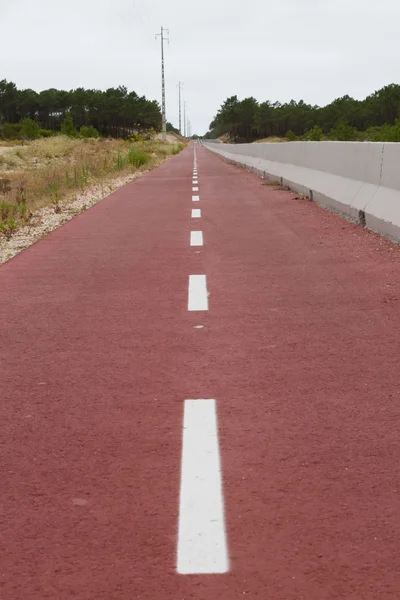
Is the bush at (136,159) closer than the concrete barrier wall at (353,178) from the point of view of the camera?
No

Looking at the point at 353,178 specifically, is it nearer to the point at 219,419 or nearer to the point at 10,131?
the point at 219,419

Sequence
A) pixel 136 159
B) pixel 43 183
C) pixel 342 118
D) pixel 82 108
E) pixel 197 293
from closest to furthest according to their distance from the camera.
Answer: pixel 197 293 < pixel 43 183 < pixel 136 159 < pixel 342 118 < pixel 82 108

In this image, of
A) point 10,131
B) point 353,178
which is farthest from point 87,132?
point 353,178

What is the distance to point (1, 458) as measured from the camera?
11.7 feet

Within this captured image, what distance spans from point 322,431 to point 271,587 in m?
1.41

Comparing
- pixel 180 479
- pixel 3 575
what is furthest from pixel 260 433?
pixel 3 575

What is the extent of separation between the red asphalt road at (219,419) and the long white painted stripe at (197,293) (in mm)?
105

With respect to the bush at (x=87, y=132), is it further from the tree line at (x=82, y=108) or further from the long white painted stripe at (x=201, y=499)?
the long white painted stripe at (x=201, y=499)

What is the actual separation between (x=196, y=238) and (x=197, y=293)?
3898 mm

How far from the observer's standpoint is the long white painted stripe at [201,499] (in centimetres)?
266

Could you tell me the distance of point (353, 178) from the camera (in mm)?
12430

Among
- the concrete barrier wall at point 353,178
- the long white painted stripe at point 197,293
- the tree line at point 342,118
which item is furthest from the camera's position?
the tree line at point 342,118

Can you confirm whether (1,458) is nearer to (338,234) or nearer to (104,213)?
(338,234)

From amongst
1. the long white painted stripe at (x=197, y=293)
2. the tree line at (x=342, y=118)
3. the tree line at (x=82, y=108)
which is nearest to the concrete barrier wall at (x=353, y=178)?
the long white painted stripe at (x=197, y=293)
